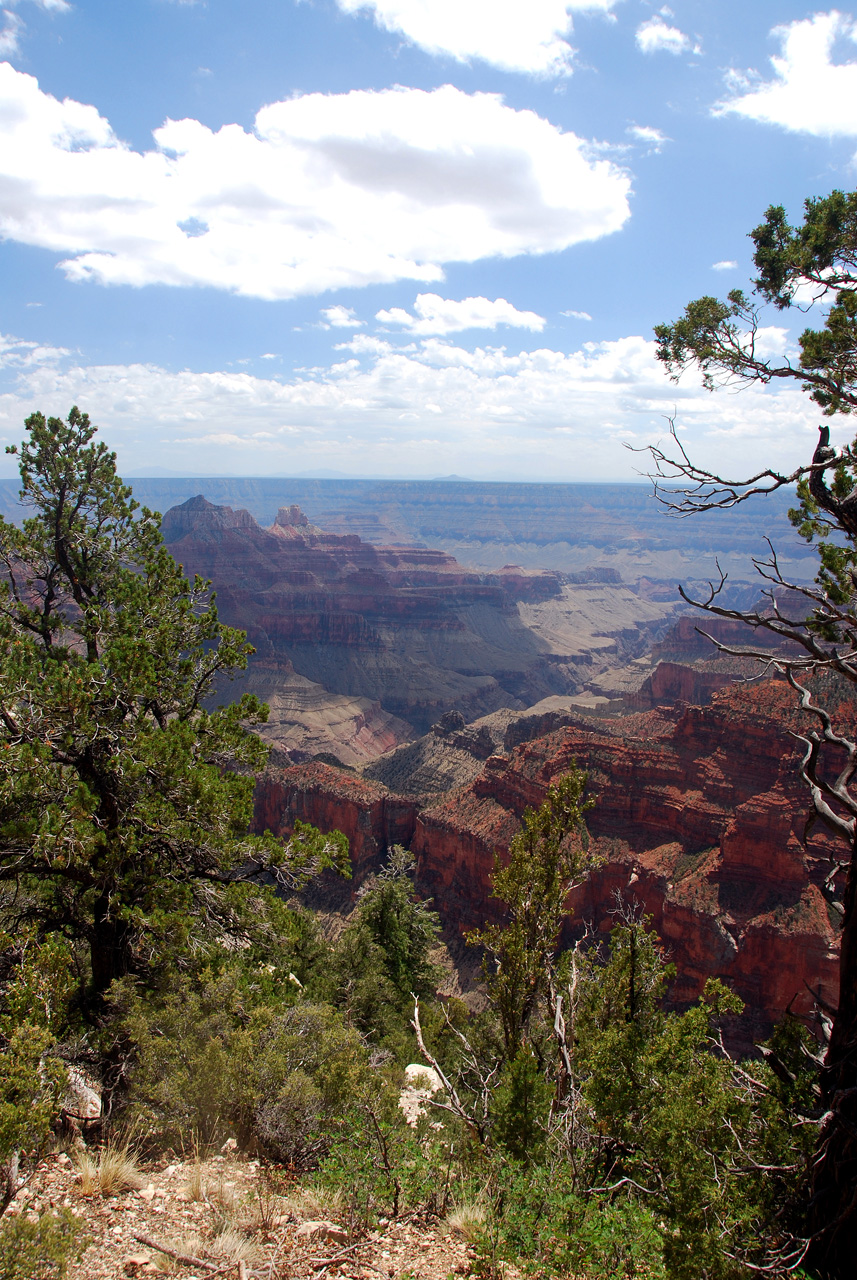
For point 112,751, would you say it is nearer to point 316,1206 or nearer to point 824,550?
point 316,1206

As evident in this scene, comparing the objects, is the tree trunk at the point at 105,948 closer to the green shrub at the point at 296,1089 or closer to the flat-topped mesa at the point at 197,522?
the green shrub at the point at 296,1089

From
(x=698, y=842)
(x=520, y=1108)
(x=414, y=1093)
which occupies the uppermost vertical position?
(x=520, y=1108)

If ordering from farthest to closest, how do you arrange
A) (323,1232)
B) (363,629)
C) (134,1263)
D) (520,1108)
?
(363,629)
(520,1108)
(323,1232)
(134,1263)

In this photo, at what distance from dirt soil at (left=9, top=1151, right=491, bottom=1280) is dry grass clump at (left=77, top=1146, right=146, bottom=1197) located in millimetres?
44

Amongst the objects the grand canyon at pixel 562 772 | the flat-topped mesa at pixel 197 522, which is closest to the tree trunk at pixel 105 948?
the grand canyon at pixel 562 772

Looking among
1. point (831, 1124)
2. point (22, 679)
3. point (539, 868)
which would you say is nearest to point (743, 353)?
point (539, 868)

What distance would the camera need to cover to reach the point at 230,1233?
564 centimetres

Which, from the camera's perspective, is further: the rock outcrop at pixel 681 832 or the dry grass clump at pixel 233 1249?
the rock outcrop at pixel 681 832

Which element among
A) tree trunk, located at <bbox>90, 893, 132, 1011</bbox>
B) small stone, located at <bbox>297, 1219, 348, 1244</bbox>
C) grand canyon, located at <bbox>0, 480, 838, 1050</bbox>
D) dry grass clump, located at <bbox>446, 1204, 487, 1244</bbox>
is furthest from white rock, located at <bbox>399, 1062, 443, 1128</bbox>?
small stone, located at <bbox>297, 1219, 348, 1244</bbox>

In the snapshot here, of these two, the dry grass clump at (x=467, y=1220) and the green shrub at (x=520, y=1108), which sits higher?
the dry grass clump at (x=467, y=1220)

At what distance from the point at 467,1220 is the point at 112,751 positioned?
7.75 meters

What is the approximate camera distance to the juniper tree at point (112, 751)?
9.62 meters

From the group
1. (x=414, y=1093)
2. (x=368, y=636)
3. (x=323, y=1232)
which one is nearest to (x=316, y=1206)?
(x=323, y=1232)

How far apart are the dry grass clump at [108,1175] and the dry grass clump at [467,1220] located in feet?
10.1
